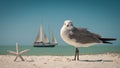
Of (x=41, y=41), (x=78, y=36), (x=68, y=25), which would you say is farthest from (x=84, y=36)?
(x=41, y=41)

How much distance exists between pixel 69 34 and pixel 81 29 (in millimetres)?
541

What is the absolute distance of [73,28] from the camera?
786 cm

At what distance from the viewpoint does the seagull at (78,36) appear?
306 inches

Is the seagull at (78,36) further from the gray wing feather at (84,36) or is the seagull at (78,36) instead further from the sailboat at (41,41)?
the sailboat at (41,41)

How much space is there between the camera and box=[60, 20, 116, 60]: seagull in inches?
306

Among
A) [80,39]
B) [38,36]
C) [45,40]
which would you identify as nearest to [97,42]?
[80,39]

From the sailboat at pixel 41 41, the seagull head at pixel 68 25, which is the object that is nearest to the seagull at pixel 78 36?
the seagull head at pixel 68 25

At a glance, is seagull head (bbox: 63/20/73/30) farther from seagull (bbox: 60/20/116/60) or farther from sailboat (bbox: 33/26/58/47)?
sailboat (bbox: 33/26/58/47)

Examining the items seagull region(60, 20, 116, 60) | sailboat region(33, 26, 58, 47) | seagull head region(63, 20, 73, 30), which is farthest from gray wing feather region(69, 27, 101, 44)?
sailboat region(33, 26, 58, 47)

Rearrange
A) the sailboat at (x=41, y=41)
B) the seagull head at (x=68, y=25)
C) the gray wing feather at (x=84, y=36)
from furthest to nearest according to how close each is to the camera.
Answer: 1. the sailboat at (x=41, y=41)
2. the gray wing feather at (x=84, y=36)
3. the seagull head at (x=68, y=25)

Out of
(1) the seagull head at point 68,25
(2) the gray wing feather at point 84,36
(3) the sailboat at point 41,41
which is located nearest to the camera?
(1) the seagull head at point 68,25

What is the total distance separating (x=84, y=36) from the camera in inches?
316

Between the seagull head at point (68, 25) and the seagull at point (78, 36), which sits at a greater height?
the seagull head at point (68, 25)

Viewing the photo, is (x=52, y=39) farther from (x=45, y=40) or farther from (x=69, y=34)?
(x=69, y=34)
